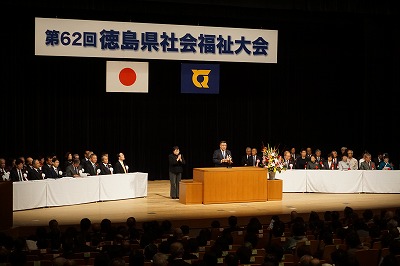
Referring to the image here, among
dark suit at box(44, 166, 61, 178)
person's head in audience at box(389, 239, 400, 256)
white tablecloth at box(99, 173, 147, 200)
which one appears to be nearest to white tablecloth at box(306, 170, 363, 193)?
white tablecloth at box(99, 173, 147, 200)

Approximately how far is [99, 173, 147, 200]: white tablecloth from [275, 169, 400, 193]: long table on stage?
3.42m

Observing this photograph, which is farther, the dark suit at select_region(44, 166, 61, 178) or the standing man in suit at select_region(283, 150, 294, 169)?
the standing man in suit at select_region(283, 150, 294, 169)

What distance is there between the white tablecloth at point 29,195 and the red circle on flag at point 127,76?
5.09 metres

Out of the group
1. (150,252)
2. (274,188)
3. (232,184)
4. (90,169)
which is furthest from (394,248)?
(90,169)

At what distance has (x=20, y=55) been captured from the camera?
57.4 ft

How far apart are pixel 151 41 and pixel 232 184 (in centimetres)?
485

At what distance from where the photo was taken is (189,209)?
1378 centimetres

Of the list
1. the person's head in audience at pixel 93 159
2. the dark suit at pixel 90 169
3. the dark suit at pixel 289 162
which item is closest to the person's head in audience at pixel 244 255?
the person's head in audience at pixel 93 159

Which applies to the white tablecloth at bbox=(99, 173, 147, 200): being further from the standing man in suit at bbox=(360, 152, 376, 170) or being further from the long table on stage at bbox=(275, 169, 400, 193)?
the standing man in suit at bbox=(360, 152, 376, 170)

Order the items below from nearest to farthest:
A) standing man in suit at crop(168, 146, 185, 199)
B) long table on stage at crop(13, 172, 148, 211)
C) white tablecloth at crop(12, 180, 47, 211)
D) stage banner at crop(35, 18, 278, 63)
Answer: white tablecloth at crop(12, 180, 47, 211) → long table on stage at crop(13, 172, 148, 211) → standing man in suit at crop(168, 146, 185, 199) → stage banner at crop(35, 18, 278, 63)

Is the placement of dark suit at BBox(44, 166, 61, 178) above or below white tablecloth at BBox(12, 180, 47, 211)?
above

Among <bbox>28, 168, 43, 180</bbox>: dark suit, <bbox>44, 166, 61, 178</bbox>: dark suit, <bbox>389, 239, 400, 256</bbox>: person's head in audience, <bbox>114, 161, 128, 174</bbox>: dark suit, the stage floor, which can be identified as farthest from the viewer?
<bbox>114, 161, 128, 174</bbox>: dark suit

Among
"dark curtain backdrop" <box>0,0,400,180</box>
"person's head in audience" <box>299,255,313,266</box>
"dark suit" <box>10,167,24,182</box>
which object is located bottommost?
"person's head in audience" <box>299,255,313,266</box>

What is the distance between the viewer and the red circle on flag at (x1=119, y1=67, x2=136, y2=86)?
59.5ft
